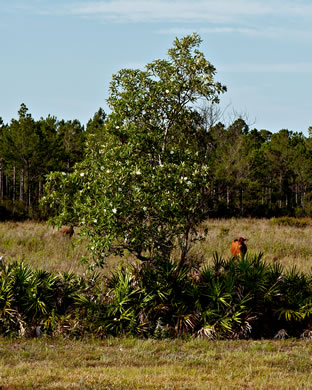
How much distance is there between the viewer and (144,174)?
36.1 ft

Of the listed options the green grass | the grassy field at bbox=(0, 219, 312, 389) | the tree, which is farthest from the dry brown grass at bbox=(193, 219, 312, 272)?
the green grass

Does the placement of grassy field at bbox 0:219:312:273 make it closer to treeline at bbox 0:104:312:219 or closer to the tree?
the tree

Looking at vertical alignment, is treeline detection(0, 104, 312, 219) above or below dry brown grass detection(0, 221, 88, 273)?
above

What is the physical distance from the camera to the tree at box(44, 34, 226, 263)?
1077 centimetres

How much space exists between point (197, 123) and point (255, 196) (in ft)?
145

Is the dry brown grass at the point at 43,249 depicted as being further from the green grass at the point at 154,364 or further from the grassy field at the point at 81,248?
the green grass at the point at 154,364

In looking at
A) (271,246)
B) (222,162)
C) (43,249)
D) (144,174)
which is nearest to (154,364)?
(144,174)

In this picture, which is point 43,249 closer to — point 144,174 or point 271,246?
point 271,246

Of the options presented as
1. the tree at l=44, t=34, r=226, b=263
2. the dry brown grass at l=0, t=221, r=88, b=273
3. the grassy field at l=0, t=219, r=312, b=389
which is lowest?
the grassy field at l=0, t=219, r=312, b=389

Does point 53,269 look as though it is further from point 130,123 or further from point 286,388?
point 286,388

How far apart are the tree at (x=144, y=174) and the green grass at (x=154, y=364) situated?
211 centimetres

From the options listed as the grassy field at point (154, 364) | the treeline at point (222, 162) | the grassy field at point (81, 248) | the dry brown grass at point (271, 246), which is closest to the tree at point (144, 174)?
the grassy field at point (154, 364)

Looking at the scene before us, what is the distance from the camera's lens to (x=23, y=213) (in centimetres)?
4169

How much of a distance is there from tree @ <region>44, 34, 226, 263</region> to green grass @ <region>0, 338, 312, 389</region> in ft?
6.93
